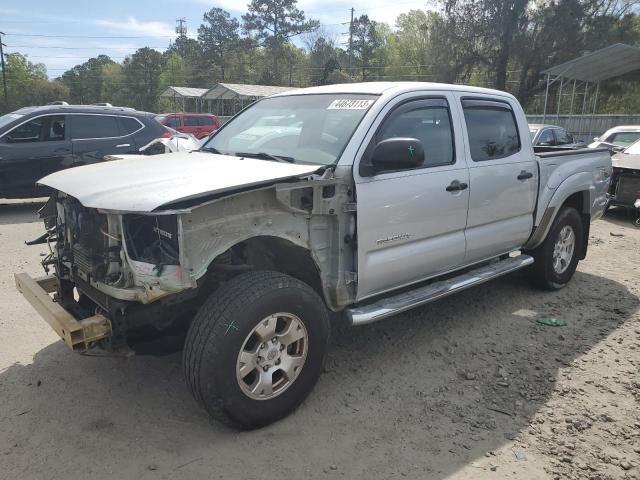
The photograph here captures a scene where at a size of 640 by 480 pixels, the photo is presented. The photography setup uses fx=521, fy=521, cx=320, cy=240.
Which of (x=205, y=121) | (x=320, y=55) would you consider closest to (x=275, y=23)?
(x=320, y=55)

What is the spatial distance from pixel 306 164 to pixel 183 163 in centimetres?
86

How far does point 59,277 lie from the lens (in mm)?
3648

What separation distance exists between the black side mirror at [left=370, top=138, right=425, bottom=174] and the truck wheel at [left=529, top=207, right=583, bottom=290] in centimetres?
275

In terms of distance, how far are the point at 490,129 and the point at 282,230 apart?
245 cm

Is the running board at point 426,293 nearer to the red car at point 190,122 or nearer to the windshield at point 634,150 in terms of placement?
the windshield at point 634,150

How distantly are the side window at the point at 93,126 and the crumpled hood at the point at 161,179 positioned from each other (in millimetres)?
6822

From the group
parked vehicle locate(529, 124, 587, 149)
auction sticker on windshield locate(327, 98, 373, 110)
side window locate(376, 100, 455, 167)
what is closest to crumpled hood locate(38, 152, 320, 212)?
auction sticker on windshield locate(327, 98, 373, 110)

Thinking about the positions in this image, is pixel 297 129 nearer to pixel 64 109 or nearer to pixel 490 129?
pixel 490 129

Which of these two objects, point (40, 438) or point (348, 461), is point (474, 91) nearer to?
point (348, 461)

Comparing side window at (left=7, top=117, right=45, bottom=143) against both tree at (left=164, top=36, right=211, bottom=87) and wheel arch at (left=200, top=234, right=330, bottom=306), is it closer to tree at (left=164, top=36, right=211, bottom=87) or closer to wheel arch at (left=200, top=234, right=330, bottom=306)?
wheel arch at (left=200, top=234, right=330, bottom=306)

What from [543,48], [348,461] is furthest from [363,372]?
[543,48]

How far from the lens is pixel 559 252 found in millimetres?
5695

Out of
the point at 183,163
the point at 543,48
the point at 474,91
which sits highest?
the point at 543,48

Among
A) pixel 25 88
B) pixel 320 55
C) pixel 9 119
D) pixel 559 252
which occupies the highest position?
pixel 320 55
